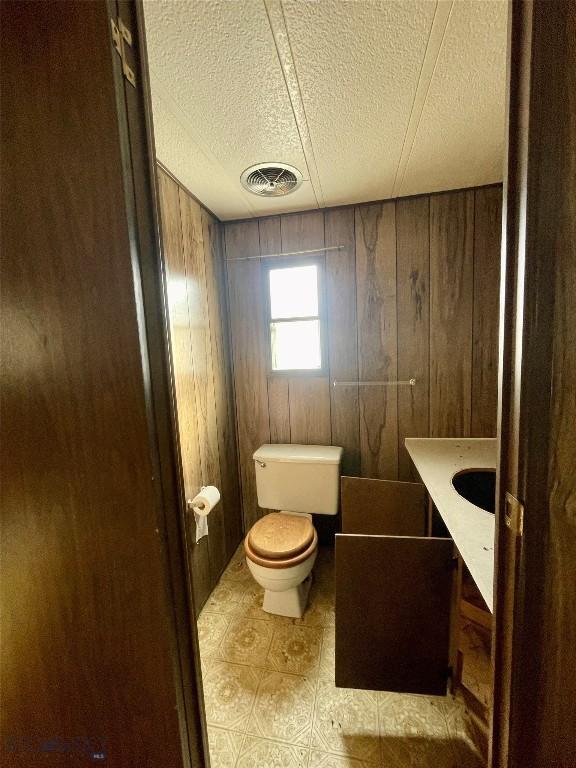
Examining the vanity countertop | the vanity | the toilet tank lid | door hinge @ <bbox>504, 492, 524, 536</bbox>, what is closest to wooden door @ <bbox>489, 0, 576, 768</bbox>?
door hinge @ <bbox>504, 492, 524, 536</bbox>

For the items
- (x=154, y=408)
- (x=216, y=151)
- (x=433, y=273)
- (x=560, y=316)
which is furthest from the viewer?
(x=433, y=273)

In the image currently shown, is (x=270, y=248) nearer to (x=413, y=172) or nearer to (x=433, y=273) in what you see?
(x=413, y=172)

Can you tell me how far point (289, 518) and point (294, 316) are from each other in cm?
127

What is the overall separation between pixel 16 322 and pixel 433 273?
75.2 inches

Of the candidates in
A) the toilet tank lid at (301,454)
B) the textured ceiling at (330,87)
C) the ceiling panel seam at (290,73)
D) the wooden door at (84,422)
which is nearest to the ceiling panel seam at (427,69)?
the textured ceiling at (330,87)

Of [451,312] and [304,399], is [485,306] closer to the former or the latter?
[451,312]

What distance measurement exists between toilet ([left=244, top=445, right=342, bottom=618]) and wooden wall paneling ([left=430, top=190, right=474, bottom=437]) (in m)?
0.72

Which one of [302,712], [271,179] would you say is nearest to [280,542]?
[302,712]

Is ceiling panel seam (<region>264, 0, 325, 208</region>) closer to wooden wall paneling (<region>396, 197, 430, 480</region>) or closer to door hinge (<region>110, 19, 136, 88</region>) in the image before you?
door hinge (<region>110, 19, 136, 88</region>)

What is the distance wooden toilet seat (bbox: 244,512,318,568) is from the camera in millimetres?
1518

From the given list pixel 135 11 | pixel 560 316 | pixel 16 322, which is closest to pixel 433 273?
pixel 560 316

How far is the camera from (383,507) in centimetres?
157

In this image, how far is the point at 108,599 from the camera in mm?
626

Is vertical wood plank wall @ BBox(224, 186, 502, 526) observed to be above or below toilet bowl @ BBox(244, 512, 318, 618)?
above
